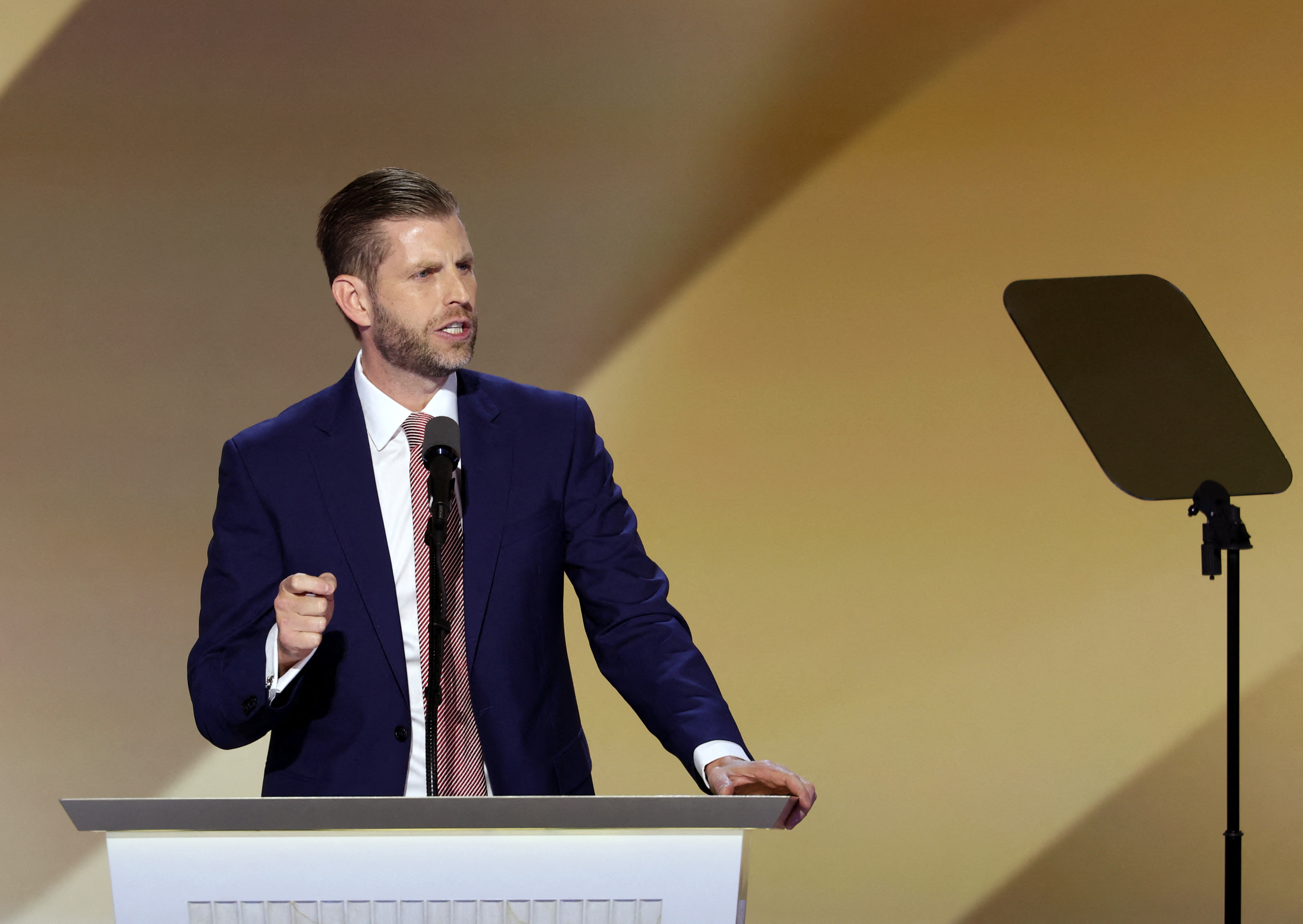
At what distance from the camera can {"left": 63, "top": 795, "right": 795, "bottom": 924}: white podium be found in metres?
1.14

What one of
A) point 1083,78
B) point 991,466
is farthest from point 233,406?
point 1083,78

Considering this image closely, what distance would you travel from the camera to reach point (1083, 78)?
3.77 meters

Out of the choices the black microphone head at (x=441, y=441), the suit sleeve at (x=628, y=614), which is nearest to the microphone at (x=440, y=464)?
the black microphone head at (x=441, y=441)

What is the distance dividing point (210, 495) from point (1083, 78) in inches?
117

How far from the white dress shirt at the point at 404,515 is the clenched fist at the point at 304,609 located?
14.4 inches

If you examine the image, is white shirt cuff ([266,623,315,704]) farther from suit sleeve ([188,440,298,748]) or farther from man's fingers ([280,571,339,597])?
man's fingers ([280,571,339,597])

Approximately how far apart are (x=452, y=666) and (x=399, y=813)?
30.7 inches

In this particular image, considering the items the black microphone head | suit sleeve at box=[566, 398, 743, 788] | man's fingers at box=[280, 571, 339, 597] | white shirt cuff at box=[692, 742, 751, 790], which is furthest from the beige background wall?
man's fingers at box=[280, 571, 339, 597]

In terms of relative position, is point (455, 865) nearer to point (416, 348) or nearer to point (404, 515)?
point (404, 515)

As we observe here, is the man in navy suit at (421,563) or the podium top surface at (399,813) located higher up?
the man in navy suit at (421,563)

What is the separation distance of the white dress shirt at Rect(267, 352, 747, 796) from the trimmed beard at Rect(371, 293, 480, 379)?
6cm

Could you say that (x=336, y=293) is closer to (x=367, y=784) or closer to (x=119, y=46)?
(x=367, y=784)

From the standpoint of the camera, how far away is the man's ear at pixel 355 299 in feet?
6.81

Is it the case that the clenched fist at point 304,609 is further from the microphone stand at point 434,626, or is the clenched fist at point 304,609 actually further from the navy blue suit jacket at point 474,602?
the navy blue suit jacket at point 474,602
